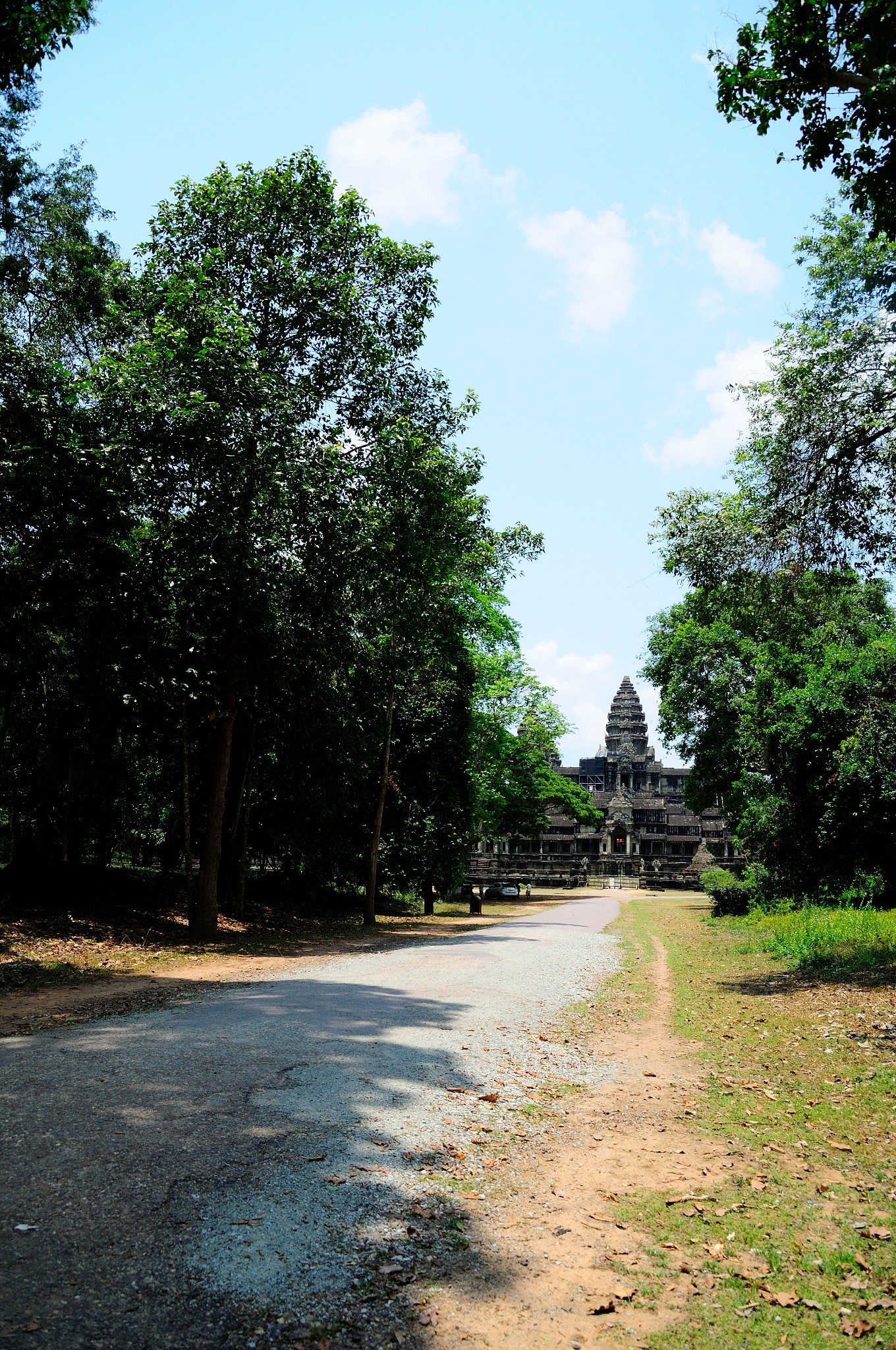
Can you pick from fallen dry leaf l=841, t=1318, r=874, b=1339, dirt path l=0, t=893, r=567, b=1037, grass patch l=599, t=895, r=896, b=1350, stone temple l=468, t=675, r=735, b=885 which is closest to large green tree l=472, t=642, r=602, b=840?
stone temple l=468, t=675, r=735, b=885

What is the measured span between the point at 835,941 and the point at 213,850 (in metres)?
11.9

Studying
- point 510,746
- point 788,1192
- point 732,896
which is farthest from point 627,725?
point 788,1192

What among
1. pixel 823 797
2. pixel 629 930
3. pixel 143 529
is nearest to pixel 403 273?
pixel 143 529

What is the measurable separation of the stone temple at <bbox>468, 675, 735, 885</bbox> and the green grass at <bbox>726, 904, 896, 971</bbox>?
3919 cm

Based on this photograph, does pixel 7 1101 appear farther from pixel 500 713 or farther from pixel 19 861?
pixel 500 713

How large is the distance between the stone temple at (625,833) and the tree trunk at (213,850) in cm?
4012

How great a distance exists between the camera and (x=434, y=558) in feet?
65.4

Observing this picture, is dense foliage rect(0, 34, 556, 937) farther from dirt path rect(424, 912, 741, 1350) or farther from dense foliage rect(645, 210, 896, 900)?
dirt path rect(424, 912, 741, 1350)

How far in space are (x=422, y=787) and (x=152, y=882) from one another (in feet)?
29.7

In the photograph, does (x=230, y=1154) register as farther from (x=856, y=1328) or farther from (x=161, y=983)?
(x=161, y=983)

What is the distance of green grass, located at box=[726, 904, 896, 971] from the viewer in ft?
45.6

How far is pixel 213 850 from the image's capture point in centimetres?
1797

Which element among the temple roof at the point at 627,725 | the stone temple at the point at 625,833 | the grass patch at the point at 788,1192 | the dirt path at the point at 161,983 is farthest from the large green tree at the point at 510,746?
the temple roof at the point at 627,725

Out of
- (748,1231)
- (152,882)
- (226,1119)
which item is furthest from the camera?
(152,882)
